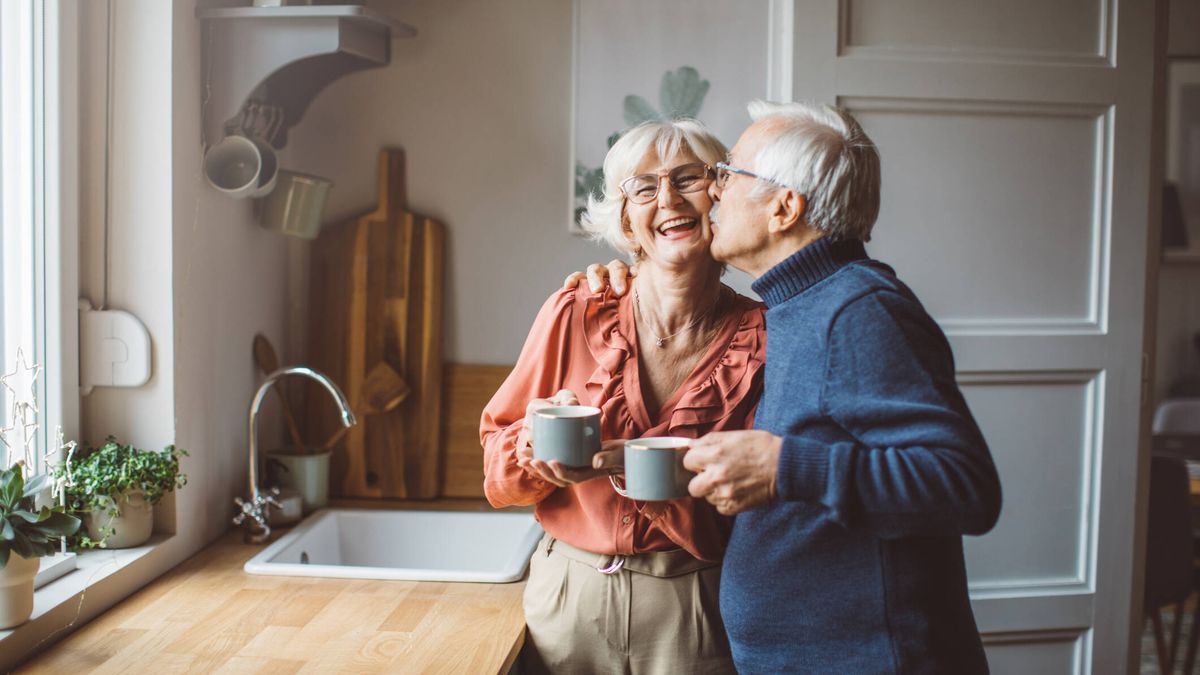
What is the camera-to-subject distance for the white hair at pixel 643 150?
55.5 inches

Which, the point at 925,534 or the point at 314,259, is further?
the point at 314,259

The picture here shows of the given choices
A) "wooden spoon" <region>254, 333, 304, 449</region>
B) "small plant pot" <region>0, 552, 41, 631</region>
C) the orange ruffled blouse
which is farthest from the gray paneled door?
"small plant pot" <region>0, 552, 41, 631</region>

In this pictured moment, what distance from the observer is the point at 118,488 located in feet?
4.99

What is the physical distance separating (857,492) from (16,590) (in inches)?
42.9

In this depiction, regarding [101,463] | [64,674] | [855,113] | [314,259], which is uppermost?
[855,113]

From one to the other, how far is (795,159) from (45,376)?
123cm

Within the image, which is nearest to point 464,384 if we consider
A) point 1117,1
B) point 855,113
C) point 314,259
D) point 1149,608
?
point 314,259

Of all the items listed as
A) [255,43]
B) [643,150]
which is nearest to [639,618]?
[643,150]

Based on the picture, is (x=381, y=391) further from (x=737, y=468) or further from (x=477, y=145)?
(x=737, y=468)

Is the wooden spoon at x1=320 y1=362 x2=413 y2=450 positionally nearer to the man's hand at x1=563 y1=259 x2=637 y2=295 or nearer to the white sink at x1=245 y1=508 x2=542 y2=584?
the white sink at x1=245 y1=508 x2=542 y2=584

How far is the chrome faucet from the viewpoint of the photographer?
185 cm

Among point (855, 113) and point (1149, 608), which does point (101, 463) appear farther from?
point (1149, 608)

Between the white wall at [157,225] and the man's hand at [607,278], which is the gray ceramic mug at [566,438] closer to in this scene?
the man's hand at [607,278]

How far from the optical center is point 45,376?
1.52 meters
